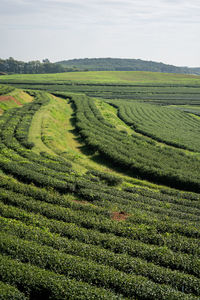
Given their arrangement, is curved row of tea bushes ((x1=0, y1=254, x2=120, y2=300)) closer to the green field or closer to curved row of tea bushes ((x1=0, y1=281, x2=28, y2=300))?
the green field

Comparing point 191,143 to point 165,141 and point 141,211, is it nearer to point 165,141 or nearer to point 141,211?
point 165,141

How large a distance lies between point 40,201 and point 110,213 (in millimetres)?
6411

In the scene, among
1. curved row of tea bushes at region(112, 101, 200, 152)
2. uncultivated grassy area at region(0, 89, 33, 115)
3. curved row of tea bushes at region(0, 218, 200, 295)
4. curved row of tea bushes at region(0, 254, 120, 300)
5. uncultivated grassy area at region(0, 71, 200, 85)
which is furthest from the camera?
uncultivated grassy area at region(0, 71, 200, 85)

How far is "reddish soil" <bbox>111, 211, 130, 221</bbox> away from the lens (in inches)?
902

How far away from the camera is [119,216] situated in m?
23.3

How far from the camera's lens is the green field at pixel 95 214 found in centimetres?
1538

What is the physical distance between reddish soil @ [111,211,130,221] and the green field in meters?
0.09

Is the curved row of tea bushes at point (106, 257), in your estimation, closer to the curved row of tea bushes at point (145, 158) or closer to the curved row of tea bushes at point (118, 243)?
the curved row of tea bushes at point (118, 243)

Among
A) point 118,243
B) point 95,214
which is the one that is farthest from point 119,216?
point 118,243

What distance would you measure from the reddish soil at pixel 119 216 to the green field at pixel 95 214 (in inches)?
3.5

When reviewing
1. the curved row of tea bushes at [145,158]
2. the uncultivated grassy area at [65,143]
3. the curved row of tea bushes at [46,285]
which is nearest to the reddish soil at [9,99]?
the uncultivated grassy area at [65,143]

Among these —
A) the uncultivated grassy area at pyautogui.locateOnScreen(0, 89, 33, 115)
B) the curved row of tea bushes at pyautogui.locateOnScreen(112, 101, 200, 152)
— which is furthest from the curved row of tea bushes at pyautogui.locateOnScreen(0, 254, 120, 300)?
the uncultivated grassy area at pyautogui.locateOnScreen(0, 89, 33, 115)

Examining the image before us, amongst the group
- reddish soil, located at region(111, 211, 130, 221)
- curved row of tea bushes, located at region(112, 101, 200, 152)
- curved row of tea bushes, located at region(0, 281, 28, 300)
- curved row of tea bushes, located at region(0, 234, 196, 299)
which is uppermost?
curved row of tea bushes, located at region(112, 101, 200, 152)

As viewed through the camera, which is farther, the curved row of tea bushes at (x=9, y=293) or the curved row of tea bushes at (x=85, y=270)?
the curved row of tea bushes at (x=85, y=270)
